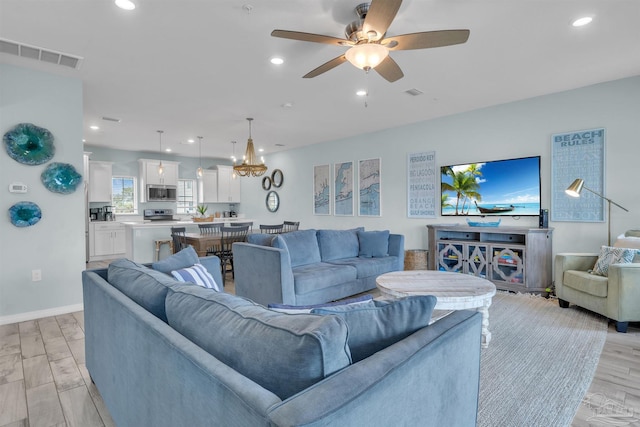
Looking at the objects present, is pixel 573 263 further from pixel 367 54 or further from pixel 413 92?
pixel 367 54

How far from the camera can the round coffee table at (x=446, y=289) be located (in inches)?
93.8

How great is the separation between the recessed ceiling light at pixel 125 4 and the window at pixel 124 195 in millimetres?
6963

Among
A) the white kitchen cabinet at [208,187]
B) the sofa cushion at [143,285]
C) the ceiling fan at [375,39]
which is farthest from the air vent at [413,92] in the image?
the white kitchen cabinet at [208,187]

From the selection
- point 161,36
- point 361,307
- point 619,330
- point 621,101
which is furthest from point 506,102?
point 361,307

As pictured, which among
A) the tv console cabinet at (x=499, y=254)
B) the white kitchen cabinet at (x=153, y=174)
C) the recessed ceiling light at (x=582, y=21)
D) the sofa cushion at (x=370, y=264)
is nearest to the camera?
the recessed ceiling light at (x=582, y=21)

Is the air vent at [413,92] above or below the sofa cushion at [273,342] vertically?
above

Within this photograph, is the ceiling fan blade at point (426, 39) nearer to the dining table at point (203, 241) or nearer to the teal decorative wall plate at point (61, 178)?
the teal decorative wall plate at point (61, 178)

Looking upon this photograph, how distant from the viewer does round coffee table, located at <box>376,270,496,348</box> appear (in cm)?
238

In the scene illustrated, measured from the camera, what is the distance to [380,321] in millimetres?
1086

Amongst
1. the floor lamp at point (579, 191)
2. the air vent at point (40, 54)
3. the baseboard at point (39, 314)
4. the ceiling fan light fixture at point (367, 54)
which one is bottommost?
the baseboard at point (39, 314)

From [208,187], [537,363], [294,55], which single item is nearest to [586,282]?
[537,363]

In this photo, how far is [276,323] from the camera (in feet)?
3.11

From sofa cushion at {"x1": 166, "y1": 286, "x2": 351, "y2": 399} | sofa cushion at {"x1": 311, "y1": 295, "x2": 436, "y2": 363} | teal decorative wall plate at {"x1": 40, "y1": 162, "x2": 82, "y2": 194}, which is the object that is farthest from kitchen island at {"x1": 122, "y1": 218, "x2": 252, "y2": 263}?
sofa cushion at {"x1": 311, "y1": 295, "x2": 436, "y2": 363}

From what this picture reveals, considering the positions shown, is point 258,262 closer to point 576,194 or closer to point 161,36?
point 161,36
